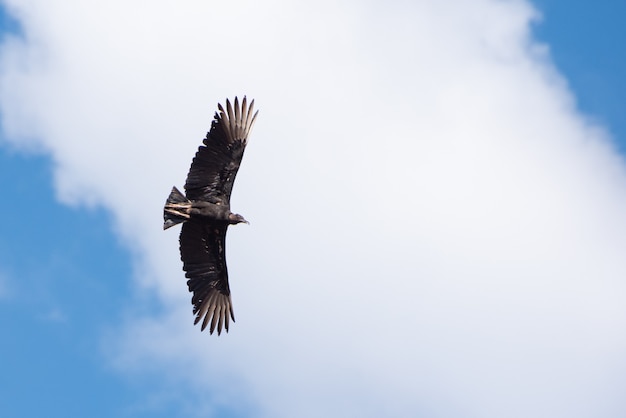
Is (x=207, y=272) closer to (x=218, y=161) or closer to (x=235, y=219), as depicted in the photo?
(x=235, y=219)

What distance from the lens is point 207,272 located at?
111 feet

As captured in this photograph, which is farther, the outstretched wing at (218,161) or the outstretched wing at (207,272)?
the outstretched wing at (207,272)

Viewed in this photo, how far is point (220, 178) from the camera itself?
31.9 metres

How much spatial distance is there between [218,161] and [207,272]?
351cm

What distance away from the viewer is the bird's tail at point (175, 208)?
103 feet

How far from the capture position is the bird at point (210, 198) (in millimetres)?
31672

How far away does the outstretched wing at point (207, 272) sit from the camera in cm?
3303

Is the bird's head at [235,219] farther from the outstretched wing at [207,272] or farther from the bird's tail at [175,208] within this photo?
the bird's tail at [175,208]

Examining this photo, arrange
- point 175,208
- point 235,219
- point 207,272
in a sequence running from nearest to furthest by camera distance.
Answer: point 175,208
point 235,219
point 207,272

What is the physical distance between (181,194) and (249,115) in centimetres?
269

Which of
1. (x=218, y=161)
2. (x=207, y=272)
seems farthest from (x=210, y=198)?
(x=207, y=272)

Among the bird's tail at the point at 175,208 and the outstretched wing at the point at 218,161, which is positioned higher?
the outstretched wing at the point at 218,161

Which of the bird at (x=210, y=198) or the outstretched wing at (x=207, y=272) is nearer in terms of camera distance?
the bird at (x=210, y=198)

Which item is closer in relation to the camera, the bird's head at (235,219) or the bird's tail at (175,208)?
the bird's tail at (175,208)
